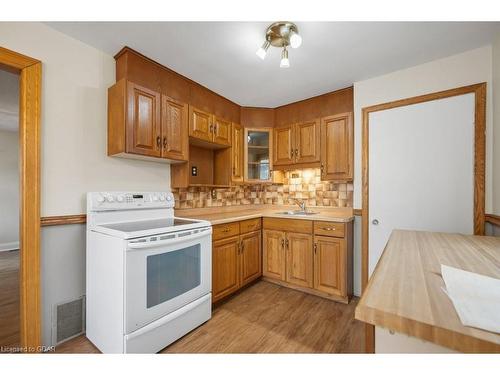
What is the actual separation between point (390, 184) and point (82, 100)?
2791mm

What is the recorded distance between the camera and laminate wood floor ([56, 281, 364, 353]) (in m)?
1.60

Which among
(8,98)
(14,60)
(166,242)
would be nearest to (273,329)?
Answer: (166,242)

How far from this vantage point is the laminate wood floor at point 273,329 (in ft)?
5.24

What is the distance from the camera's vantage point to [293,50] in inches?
72.2

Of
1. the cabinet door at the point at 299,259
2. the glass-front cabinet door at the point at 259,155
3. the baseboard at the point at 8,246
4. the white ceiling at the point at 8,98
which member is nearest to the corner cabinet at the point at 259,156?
the glass-front cabinet door at the point at 259,155

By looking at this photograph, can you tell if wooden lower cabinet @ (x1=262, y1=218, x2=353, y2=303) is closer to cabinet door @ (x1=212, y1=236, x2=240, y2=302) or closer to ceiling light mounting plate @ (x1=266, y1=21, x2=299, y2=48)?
cabinet door @ (x1=212, y1=236, x2=240, y2=302)

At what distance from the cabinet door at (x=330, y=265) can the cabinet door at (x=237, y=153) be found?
1211mm

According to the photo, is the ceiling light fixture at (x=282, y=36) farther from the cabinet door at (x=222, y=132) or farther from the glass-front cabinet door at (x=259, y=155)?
the glass-front cabinet door at (x=259, y=155)

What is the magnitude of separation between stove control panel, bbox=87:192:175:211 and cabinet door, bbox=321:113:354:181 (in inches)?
68.8

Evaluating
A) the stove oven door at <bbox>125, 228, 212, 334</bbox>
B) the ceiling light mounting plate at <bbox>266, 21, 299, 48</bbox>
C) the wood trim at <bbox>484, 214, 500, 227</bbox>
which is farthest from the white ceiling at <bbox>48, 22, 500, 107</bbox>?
the stove oven door at <bbox>125, 228, 212, 334</bbox>

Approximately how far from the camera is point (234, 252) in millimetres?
2334

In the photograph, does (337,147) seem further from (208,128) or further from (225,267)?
(225,267)

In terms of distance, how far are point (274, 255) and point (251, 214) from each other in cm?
56

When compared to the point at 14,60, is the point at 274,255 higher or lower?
lower
